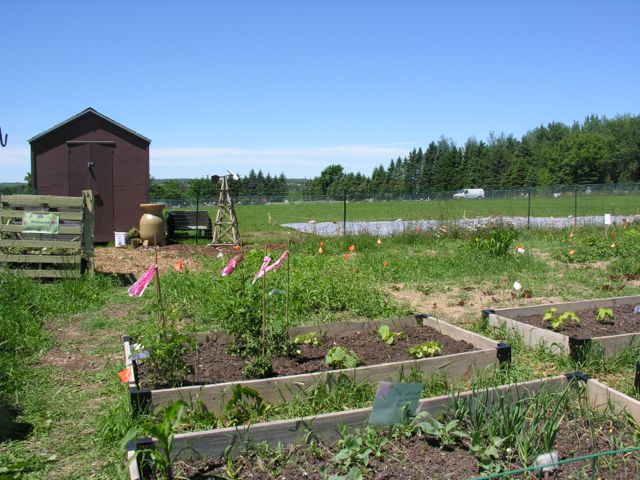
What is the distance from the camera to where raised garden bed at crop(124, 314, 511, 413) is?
353cm

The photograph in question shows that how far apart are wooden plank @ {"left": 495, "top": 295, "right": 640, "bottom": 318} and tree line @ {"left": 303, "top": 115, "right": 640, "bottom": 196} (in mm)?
60913

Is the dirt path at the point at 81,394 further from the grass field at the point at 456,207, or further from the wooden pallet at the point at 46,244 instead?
the grass field at the point at 456,207

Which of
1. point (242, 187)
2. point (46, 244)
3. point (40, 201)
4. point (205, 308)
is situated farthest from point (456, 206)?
point (242, 187)

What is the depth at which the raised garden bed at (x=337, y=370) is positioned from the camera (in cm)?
353

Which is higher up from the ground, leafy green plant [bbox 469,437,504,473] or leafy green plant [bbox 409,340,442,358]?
leafy green plant [bbox 409,340,442,358]

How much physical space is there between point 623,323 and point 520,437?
129 inches

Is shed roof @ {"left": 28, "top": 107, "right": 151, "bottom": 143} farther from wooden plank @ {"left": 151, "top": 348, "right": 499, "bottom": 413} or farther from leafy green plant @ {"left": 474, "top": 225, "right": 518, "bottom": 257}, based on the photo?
wooden plank @ {"left": 151, "top": 348, "right": 499, "bottom": 413}

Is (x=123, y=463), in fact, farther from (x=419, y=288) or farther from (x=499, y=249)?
(x=499, y=249)

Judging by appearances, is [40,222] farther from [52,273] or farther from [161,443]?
[161,443]

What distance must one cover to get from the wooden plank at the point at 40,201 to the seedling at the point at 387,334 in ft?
18.3

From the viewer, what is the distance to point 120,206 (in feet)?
49.5

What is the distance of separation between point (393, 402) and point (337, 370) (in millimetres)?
818

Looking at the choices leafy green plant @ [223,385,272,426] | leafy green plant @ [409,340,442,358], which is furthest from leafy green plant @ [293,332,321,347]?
leafy green plant @ [223,385,272,426]

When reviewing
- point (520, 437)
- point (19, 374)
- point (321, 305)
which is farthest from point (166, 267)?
point (520, 437)
